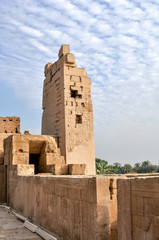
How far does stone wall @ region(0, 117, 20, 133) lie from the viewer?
1655 cm

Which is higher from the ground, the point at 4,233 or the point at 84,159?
the point at 84,159

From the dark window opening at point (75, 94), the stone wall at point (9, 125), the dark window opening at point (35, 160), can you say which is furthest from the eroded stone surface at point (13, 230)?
the stone wall at point (9, 125)

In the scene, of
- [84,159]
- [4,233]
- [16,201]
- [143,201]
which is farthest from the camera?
[84,159]

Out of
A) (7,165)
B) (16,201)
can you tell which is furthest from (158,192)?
(7,165)

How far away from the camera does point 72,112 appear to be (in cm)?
1288

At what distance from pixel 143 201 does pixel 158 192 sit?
268 millimetres

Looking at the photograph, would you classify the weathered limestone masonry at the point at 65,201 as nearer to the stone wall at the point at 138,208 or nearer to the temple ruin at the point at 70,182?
the temple ruin at the point at 70,182

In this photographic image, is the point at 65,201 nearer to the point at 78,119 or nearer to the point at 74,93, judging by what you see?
the point at 78,119

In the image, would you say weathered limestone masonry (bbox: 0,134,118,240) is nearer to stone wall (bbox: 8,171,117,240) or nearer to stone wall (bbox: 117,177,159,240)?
stone wall (bbox: 8,171,117,240)

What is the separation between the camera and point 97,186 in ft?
12.2

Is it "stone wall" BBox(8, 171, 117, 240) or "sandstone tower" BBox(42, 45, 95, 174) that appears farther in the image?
"sandstone tower" BBox(42, 45, 95, 174)

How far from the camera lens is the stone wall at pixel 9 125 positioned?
1655 cm

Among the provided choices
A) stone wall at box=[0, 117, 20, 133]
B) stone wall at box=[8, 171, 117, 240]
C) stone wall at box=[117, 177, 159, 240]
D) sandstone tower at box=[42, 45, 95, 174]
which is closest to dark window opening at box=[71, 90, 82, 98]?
sandstone tower at box=[42, 45, 95, 174]

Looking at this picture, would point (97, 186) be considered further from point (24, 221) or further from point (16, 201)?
point (16, 201)
